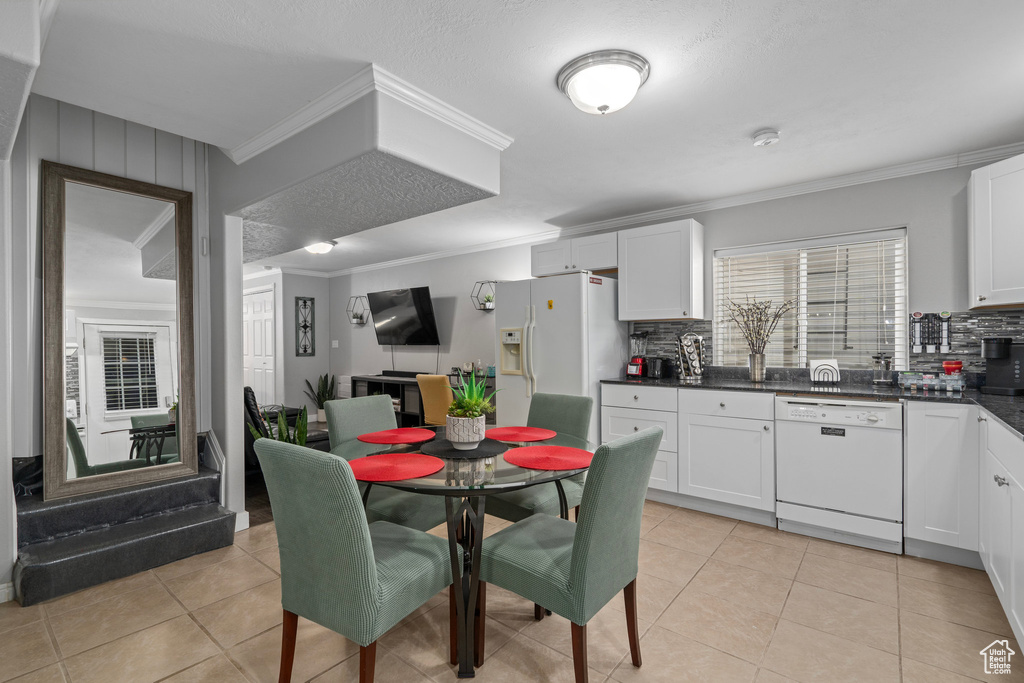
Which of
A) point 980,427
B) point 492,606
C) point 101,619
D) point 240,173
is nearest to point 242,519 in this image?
point 101,619

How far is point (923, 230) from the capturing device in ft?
10.2

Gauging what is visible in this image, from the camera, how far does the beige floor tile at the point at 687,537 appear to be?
2912 mm

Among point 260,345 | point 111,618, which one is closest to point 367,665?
point 111,618

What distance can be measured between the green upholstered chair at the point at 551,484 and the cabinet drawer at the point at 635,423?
94cm

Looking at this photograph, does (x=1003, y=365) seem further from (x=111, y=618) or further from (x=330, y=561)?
(x=111, y=618)

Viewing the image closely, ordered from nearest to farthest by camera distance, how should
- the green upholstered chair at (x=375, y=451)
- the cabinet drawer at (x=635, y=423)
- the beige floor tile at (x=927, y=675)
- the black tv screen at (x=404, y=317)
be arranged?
the beige floor tile at (x=927, y=675) → the green upholstered chair at (x=375, y=451) → the cabinet drawer at (x=635, y=423) → the black tv screen at (x=404, y=317)

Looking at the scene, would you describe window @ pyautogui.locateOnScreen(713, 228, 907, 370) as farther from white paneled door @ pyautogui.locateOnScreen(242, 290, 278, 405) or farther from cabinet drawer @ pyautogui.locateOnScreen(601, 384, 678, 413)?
white paneled door @ pyautogui.locateOnScreen(242, 290, 278, 405)

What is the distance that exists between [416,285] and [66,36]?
4.60 m

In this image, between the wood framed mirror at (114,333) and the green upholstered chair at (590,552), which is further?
the wood framed mirror at (114,333)

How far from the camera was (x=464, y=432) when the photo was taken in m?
2.11

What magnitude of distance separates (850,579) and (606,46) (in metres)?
2.77

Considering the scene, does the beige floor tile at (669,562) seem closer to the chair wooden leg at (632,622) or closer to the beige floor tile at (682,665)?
the beige floor tile at (682,665)

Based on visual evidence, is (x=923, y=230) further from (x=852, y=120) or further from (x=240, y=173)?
(x=240, y=173)

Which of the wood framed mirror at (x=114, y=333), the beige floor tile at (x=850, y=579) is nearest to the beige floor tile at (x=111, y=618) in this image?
the wood framed mirror at (x=114, y=333)
